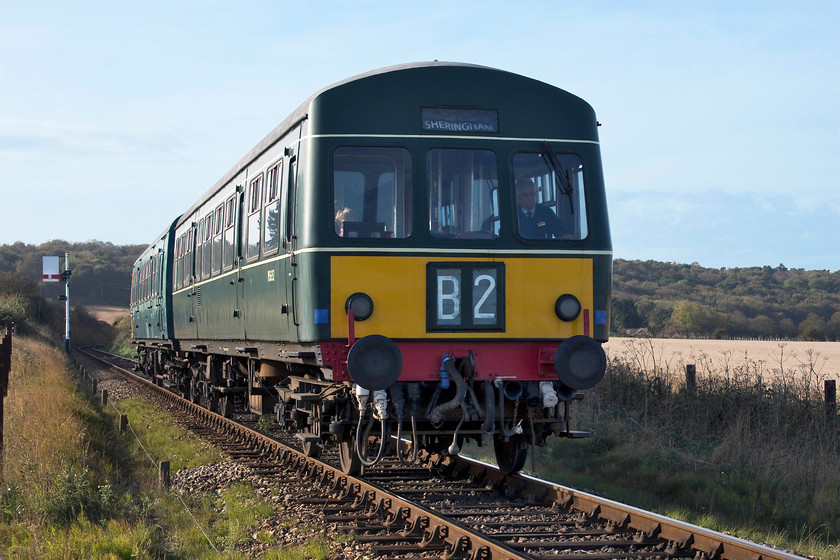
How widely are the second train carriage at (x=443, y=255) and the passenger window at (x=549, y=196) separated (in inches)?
0.5

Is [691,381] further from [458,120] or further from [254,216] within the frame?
[254,216]

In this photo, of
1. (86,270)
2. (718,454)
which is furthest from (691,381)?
(86,270)

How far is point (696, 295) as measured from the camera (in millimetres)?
77500

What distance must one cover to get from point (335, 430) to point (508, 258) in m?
2.09

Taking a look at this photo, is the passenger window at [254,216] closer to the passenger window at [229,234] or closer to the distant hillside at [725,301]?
the passenger window at [229,234]

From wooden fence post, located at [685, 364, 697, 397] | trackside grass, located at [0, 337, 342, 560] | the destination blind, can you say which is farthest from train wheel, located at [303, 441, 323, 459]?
wooden fence post, located at [685, 364, 697, 397]

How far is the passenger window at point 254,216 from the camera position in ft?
31.1

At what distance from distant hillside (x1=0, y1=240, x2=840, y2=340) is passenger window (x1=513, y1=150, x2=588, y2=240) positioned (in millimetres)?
36977

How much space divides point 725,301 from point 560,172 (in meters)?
67.0

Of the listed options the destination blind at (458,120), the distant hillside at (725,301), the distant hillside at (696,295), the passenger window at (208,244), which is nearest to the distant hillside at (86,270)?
the distant hillside at (696,295)

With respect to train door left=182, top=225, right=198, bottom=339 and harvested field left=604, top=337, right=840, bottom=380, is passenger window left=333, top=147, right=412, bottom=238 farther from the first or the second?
train door left=182, top=225, right=198, bottom=339

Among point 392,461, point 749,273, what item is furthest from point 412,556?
point 749,273

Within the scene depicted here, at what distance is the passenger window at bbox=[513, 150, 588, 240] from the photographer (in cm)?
770

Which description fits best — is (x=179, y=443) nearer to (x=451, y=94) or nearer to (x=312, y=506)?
(x=312, y=506)
